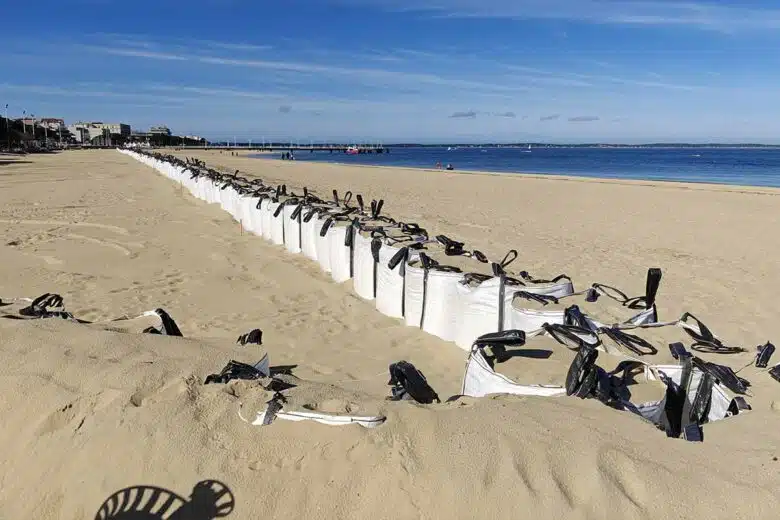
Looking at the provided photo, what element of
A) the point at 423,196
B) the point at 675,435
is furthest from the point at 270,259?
the point at 423,196

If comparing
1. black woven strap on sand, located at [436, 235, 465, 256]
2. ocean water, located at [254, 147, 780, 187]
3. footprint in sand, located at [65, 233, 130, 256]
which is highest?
ocean water, located at [254, 147, 780, 187]

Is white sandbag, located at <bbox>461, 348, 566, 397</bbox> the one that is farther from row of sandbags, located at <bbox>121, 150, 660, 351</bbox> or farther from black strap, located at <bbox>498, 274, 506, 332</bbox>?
black strap, located at <bbox>498, 274, 506, 332</bbox>

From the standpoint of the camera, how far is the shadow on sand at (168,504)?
2311 millimetres

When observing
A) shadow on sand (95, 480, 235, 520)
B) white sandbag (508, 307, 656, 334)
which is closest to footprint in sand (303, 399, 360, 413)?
shadow on sand (95, 480, 235, 520)

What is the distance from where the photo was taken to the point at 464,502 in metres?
2.26

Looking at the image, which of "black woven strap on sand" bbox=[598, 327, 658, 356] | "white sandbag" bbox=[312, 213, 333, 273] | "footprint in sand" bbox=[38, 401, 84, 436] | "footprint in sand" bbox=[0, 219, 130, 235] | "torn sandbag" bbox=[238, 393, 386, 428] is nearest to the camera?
"torn sandbag" bbox=[238, 393, 386, 428]

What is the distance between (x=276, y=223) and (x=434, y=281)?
5.51 metres

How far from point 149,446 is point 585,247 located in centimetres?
951

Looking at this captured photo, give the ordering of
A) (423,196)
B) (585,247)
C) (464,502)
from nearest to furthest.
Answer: (464,502), (585,247), (423,196)

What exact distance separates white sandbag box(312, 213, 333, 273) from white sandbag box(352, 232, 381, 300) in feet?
3.61

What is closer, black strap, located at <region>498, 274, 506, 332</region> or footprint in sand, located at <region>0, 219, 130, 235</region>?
black strap, located at <region>498, 274, 506, 332</region>

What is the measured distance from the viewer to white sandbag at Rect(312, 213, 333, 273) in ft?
26.1

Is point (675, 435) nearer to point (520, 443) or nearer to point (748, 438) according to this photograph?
point (748, 438)

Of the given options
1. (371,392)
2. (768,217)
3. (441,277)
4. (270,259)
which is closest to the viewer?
(371,392)
